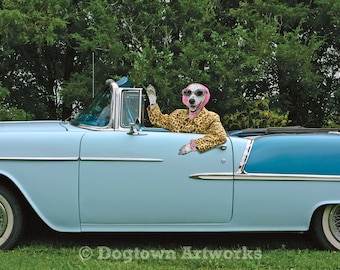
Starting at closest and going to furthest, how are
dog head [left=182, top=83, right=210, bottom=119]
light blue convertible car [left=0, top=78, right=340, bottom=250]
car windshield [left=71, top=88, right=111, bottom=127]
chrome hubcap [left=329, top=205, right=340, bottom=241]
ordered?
light blue convertible car [left=0, top=78, right=340, bottom=250], chrome hubcap [left=329, top=205, right=340, bottom=241], car windshield [left=71, top=88, right=111, bottom=127], dog head [left=182, top=83, right=210, bottom=119]

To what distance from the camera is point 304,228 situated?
402 cm

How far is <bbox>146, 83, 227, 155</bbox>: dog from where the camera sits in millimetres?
3947

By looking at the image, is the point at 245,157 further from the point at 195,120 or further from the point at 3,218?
the point at 3,218

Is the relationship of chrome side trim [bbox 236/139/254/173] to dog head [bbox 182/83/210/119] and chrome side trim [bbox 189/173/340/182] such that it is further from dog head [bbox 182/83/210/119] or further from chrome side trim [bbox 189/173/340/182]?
dog head [bbox 182/83/210/119]

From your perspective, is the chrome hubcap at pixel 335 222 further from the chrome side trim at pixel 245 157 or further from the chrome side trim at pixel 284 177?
the chrome side trim at pixel 245 157

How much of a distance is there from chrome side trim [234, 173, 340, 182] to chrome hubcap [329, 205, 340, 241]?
32 cm

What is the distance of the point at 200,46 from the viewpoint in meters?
8.83

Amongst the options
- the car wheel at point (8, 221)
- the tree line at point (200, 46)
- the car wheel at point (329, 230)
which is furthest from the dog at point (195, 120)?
the tree line at point (200, 46)

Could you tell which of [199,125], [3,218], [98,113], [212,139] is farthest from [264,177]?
[3,218]

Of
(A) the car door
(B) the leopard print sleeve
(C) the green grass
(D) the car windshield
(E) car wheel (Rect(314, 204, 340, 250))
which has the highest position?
(D) the car windshield

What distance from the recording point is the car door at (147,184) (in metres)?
3.89

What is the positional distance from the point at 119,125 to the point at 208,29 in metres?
5.82

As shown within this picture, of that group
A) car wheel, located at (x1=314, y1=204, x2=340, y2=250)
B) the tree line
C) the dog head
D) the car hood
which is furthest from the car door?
the tree line

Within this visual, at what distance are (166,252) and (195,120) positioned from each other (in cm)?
123
